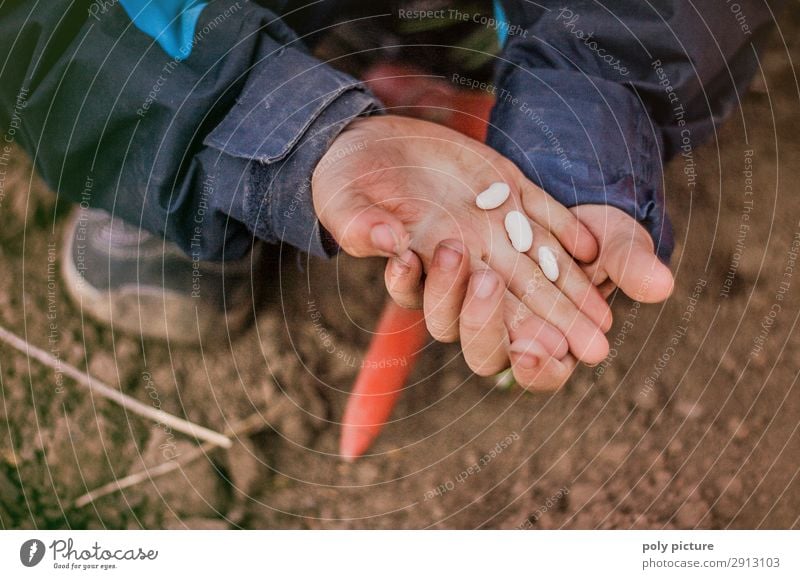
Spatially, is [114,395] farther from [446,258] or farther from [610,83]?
[610,83]

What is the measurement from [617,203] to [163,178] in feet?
1.19

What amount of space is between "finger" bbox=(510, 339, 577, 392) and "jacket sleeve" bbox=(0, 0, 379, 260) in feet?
0.59

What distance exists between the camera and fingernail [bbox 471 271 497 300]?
51cm

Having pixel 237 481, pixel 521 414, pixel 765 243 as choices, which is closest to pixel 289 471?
pixel 237 481

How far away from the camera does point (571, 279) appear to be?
0.55m

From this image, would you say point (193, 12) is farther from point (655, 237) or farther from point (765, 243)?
point (765, 243)

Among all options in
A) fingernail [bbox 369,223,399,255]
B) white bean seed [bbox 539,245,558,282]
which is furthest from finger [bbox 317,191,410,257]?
white bean seed [bbox 539,245,558,282]

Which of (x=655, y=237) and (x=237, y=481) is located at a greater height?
(x=655, y=237)

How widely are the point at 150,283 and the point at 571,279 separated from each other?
0.33m

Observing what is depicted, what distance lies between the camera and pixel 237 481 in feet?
1.86

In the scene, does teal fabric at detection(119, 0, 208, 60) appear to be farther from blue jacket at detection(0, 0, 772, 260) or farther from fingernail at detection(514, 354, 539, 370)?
fingernail at detection(514, 354, 539, 370)

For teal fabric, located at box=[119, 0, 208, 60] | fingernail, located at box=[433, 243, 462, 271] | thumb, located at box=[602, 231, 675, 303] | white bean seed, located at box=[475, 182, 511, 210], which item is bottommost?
thumb, located at box=[602, 231, 675, 303]
